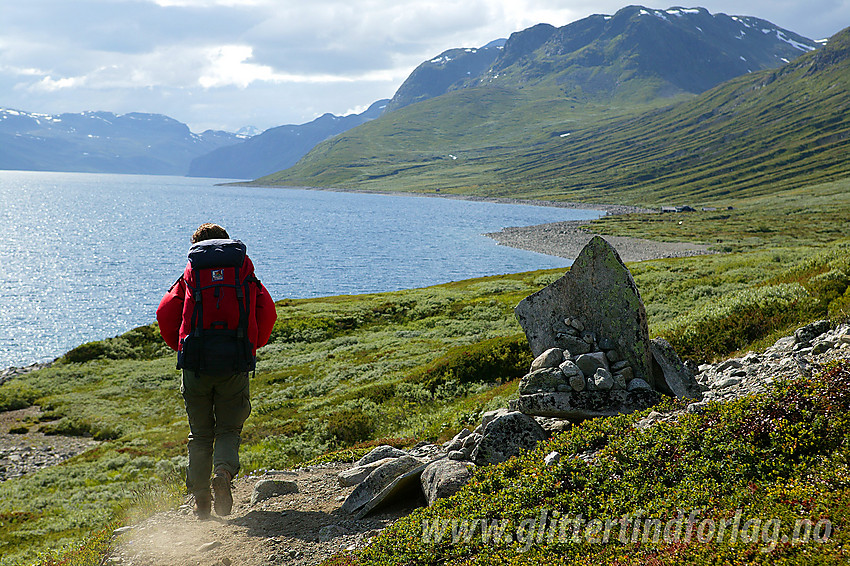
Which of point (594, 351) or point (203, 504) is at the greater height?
point (594, 351)

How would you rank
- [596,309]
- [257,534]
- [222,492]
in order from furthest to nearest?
[596,309] → [222,492] → [257,534]

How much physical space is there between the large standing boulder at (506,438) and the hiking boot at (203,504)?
4587 millimetres

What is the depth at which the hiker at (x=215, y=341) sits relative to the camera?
791cm

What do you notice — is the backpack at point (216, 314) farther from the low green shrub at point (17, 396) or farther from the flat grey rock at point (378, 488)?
the low green shrub at point (17, 396)

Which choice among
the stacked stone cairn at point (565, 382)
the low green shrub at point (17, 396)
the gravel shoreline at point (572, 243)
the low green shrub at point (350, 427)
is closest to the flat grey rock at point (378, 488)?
the stacked stone cairn at point (565, 382)

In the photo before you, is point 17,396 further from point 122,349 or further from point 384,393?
point 384,393

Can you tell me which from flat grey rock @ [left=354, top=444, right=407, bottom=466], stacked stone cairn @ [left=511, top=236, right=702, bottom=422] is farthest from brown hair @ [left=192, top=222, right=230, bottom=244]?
stacked stone cairn @ [left=511, top=236, right=702, bottom=422]

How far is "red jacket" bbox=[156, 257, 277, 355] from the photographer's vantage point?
26.4ft

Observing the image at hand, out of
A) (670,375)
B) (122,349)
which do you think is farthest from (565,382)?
(122,349)

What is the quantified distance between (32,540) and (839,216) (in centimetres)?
15832

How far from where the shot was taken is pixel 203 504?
8.87 meters

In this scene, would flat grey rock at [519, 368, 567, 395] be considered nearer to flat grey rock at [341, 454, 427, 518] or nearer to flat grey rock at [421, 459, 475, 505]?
flat grey rock at [421, 459, 475, 505]

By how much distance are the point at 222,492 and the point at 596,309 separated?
27.6 feet

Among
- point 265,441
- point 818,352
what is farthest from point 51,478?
point 818,352
